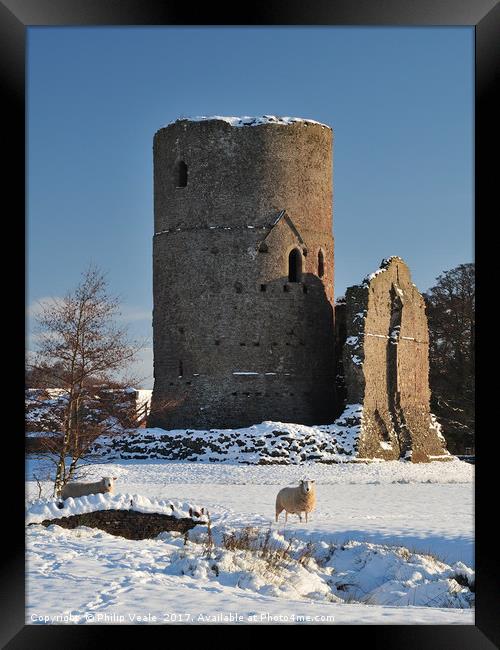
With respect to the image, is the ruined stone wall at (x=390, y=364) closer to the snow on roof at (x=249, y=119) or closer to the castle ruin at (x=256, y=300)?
the castle ruin at (x=256, y=300)

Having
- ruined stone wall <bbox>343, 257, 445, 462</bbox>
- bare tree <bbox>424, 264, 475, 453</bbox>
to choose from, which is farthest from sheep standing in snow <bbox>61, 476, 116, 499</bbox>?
bare tree <bbox>424, 264, 475, 453</bbox>

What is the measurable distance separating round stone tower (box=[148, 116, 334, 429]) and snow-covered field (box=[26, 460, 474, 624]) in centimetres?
976

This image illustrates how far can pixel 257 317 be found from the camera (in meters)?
28.6

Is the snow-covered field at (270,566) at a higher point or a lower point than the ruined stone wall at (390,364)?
lower

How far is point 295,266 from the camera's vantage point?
97.6 ft

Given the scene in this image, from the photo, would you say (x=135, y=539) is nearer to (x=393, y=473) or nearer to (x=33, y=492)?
(x=33, y=492)

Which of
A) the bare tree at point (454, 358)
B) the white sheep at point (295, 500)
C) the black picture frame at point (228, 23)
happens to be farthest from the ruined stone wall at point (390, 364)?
the black picture frame at point (228, 23)

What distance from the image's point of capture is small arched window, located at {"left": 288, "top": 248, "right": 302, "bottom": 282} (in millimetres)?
29531

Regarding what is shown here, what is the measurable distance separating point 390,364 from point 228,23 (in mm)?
22334

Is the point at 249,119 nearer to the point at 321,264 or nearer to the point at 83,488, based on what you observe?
the point at 321,264

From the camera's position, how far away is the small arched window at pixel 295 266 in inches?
1163

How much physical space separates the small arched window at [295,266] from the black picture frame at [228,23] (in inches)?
872

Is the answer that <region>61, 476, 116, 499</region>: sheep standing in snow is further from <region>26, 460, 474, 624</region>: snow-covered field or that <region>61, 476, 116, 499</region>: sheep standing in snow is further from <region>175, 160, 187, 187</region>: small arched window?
<region>175, 160, 187, 187</region>: small arched window
